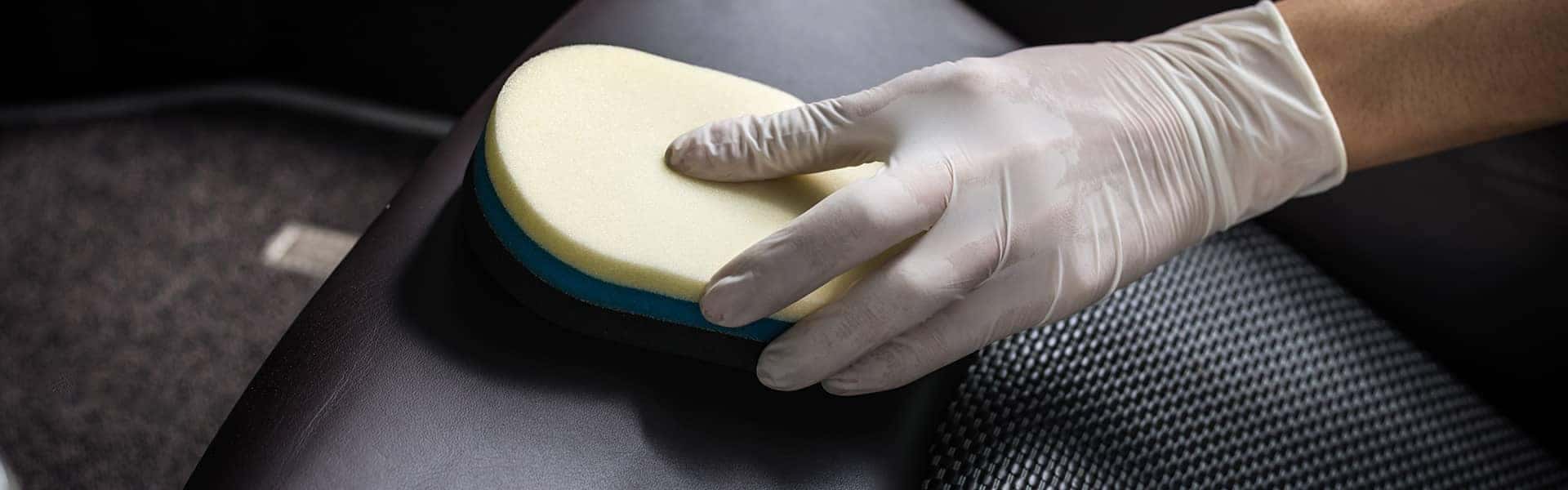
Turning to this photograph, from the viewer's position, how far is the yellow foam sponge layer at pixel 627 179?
0.64 metres

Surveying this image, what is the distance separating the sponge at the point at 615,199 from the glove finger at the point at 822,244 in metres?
0.02

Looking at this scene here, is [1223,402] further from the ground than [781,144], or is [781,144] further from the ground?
[781,144]

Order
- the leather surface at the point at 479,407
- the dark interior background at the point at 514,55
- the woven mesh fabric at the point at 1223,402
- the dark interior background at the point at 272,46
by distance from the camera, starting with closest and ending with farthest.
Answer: the leather surface at the point at 479,407
the woven mesh fabric at the point at 1223,402
the dark interior background at the point at 514,55
the dark interior background at the point at 272,46

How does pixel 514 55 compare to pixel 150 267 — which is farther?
pixel 514 55

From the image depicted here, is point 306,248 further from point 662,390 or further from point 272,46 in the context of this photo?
point 662,390

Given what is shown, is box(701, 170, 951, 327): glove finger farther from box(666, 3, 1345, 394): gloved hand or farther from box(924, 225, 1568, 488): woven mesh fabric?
box(924, 225, 1568, 488): woven mesh fabric

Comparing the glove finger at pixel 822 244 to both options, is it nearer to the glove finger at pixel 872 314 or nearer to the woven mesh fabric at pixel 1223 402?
the glove finger at pixel 872 314

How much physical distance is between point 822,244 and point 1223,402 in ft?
1.18

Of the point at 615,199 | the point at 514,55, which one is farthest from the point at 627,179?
the point at 514,55

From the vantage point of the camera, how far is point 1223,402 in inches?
31.8

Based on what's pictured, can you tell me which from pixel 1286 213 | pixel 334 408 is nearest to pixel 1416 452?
pixel 1286 213

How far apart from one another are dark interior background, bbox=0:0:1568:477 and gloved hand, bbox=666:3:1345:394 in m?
0.17

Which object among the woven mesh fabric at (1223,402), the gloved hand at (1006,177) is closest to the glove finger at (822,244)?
the gloved hand at (1006,177)

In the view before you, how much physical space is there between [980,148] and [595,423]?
315mm
